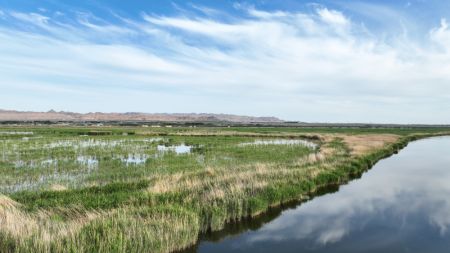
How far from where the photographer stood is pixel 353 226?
15.0 metres

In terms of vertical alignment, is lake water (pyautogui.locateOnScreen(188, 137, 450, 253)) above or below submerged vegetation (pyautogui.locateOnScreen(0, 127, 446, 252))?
below

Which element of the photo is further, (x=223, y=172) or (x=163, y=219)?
(x=223, y=172)

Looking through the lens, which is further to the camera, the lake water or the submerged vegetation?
the lake water

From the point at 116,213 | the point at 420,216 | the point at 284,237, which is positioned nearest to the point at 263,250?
the point at 284,237

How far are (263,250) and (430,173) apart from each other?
2277 cm

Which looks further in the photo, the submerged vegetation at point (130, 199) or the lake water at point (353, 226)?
the lake water at point (353, 226)

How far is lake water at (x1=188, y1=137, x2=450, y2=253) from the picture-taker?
41.8 ft

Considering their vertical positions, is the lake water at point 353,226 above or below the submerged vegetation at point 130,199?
below

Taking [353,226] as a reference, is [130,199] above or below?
above

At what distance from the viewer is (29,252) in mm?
8844

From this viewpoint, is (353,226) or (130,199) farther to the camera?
(353,226)

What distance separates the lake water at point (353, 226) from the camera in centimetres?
1275

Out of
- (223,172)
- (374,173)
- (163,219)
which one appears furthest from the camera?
(374,173)

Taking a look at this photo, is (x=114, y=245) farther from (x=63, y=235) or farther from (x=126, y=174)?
(x=126, y=174)
